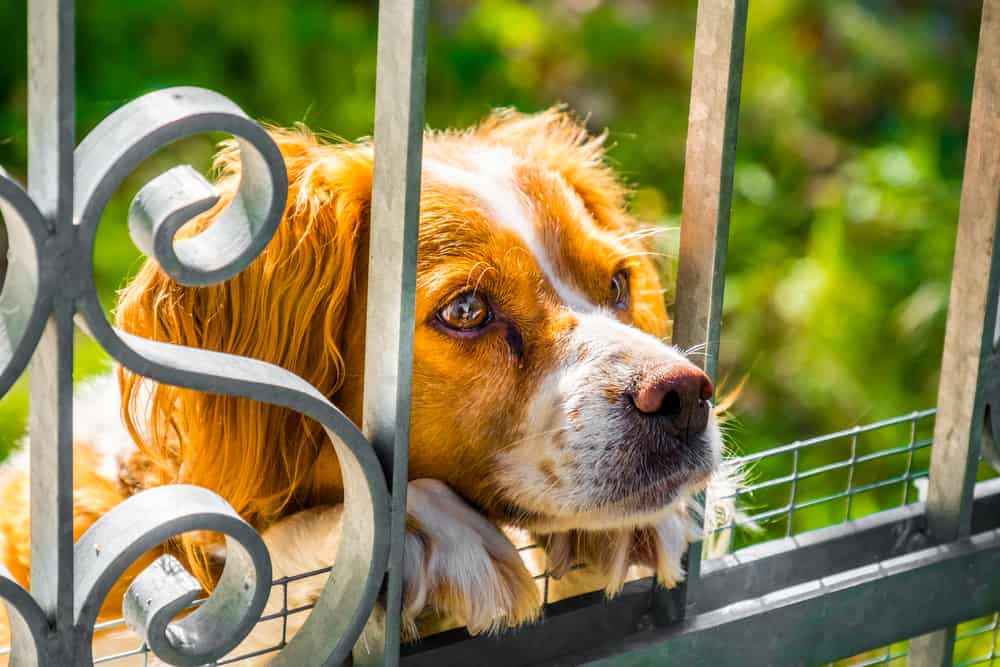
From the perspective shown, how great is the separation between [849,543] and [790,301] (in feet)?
8.54

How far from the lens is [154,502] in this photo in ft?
3.24

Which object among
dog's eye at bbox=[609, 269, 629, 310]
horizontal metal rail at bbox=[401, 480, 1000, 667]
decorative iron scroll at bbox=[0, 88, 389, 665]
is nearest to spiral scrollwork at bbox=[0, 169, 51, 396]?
→ decorative iron scroll at bbox=[0, 88, 389, 665]

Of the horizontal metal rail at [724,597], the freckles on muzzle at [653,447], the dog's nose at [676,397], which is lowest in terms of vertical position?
the horizontal metal rail at [724,597]

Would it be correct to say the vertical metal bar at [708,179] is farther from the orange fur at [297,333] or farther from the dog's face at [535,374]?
the orange fur at [297,333]

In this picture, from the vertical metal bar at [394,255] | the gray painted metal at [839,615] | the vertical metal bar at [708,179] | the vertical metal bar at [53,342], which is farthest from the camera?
the gray painted metal at [839,615]

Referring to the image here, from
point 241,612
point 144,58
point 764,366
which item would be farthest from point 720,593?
point 144,58

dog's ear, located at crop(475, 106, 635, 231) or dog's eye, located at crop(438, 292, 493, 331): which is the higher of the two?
dog's ear, located at crop(475, 106, 635, 231)

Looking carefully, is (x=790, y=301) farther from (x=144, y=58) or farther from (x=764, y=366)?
(x=144, y=58)

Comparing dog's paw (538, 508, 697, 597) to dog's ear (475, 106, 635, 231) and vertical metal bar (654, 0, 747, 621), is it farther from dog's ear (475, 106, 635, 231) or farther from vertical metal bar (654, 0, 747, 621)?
dog's ear (475, 106, 635, 231)

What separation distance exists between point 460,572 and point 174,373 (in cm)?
55

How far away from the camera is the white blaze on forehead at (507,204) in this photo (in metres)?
1.75

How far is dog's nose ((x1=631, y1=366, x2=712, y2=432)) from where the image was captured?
4.91 feet

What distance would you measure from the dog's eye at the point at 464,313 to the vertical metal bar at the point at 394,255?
567 mm

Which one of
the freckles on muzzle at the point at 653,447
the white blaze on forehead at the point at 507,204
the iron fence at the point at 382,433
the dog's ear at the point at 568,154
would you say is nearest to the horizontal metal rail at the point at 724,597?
the iron fence at the point at 382,433
